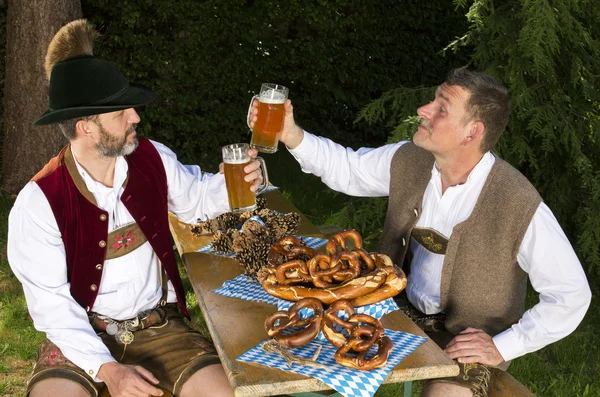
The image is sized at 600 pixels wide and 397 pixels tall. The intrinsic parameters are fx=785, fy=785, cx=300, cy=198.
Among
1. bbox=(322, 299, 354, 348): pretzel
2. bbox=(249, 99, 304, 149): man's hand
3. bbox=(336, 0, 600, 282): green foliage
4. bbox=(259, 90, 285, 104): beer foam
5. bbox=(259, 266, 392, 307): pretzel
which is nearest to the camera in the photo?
bbox=(322, 299, 354, 348): pretzel

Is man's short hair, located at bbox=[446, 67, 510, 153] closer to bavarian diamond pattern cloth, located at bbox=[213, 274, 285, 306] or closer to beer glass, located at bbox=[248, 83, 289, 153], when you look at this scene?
beer glass, located at bbox=[248, 83, 289, 153]

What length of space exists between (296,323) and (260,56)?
219 inches

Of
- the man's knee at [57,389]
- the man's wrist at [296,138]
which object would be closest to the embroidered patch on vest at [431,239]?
the man's wrist at [296,138]

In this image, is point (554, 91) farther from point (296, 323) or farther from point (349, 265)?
point (296, 323)

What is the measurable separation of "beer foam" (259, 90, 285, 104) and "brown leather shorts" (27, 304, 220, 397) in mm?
1027

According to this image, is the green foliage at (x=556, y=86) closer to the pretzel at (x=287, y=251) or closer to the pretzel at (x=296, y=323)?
the pretzel at (x=287, y=251)

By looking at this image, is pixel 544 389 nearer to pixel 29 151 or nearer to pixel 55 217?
pixel 55 217

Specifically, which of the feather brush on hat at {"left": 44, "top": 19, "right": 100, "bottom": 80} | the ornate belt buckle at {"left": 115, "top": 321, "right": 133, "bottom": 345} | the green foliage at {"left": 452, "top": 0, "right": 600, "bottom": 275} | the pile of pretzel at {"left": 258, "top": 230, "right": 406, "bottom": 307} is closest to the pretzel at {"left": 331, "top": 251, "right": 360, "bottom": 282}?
the pile of pretzel at {"left": 258, "top": 230, "right": 406, "bottom": 307}

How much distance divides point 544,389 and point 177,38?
4.82 m

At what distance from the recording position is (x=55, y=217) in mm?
3041

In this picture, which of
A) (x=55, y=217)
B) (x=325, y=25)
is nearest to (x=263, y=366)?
(x=55, y=217)

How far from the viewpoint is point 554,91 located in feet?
16.9

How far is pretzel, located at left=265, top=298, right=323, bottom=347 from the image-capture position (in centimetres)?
253

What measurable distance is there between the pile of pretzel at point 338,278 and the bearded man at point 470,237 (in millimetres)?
473
